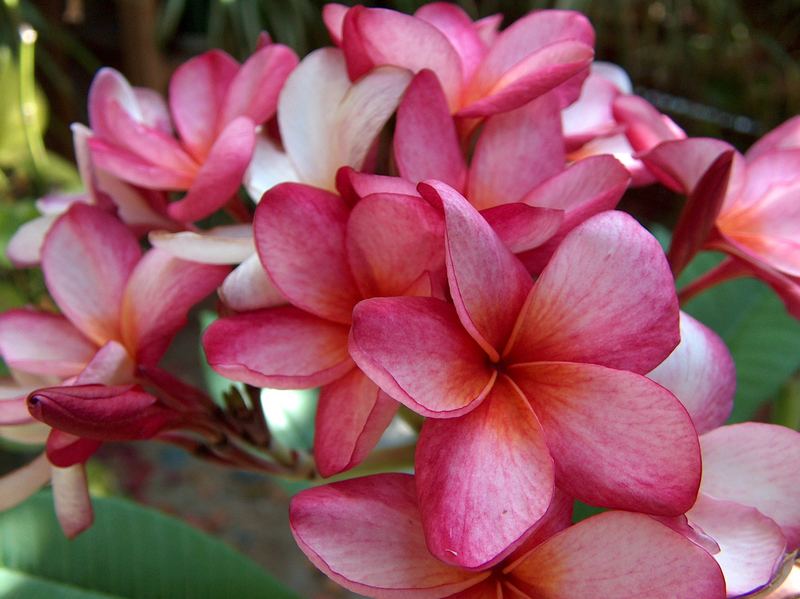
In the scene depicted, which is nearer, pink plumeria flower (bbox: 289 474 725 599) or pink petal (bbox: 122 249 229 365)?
pink plumeria flower (bbox: 289 474 725 599)

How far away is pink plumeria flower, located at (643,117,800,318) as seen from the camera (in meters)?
0.42

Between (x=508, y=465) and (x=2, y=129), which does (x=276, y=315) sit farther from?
(x=2, y=129)

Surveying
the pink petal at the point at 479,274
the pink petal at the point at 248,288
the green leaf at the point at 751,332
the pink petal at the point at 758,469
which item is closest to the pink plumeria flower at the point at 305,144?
the pink petal at the point at 248,288

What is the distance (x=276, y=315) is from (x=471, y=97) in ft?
0.62

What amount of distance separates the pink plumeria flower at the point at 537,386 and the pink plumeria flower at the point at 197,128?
0.49ft

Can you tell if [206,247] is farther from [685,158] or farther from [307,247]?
[685,158]

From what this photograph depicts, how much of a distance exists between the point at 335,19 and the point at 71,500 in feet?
1.07

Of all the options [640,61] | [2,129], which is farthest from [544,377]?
[640,61]

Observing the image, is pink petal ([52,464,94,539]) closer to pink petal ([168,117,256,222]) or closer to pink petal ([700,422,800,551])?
pink petal ([168,117,256,222])

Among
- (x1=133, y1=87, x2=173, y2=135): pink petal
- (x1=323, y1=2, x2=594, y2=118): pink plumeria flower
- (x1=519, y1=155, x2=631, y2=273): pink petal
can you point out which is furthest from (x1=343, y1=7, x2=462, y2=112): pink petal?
(x1=133, y1=87, x2=173, y2=135): pink petal

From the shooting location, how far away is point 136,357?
1.36ft

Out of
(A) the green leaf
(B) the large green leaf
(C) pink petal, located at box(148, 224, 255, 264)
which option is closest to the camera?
(C) pink petal, located at box(148, 224, 255, 264)

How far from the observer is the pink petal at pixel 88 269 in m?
0.43

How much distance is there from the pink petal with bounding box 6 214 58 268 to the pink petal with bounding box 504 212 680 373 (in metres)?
0.36
